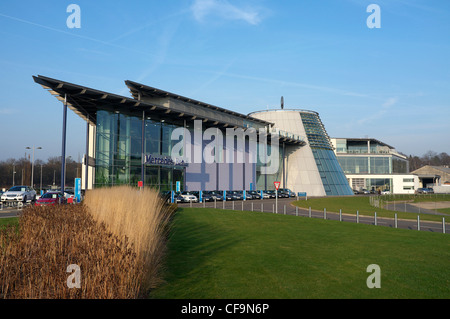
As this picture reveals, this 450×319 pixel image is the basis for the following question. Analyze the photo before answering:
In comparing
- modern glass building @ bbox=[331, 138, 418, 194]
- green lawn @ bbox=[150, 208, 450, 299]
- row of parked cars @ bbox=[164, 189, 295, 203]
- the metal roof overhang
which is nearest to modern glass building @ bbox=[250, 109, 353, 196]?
row of parked cars @ bbox=[164, 189, 295, 203]

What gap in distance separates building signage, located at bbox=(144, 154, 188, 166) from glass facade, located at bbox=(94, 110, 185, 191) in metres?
0.60

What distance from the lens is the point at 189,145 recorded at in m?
48.2

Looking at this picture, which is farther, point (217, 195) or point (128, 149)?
point (217, 195)

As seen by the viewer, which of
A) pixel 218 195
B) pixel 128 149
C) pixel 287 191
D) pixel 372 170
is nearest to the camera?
pixel 128 149

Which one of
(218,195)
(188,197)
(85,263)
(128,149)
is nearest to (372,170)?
(218,195)

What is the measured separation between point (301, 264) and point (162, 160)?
35.9 m

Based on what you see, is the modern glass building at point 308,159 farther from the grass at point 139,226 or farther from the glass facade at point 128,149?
the grass at point 139,226

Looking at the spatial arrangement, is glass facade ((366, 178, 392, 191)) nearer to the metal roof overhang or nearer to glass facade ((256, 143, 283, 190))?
glass facade ((256, 143, 283, 190))

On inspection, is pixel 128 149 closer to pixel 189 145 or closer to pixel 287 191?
pixel 189 145

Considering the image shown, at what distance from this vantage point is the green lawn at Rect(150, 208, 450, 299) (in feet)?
22.2

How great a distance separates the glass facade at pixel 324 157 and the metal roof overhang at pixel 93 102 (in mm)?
29721

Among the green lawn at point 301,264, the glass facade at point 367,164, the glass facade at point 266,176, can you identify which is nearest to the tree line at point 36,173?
the glass facade at point 266,176

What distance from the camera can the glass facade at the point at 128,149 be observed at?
38.4m

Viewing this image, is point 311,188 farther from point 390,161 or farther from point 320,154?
point 390,161
